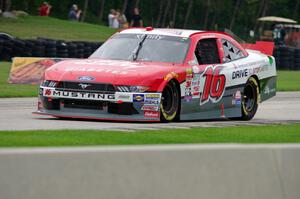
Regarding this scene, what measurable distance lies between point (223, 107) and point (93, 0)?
68696 mm

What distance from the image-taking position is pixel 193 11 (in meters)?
90.2

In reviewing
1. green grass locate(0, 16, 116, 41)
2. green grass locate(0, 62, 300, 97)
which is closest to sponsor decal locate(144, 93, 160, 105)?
green grass locate(0, 62, 300, 97)

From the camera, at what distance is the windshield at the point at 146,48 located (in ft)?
46.4

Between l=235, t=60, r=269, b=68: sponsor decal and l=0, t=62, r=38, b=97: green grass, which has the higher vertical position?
l=235, t=60, r=269, b=68: sponsor decal

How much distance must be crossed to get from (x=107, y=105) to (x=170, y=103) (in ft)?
3.25

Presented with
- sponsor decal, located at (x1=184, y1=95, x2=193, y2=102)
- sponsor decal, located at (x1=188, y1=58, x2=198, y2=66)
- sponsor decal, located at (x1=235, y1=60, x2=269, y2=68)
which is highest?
sponsor decal, located at (x1=188, y1=58, x2=198, y2=66)

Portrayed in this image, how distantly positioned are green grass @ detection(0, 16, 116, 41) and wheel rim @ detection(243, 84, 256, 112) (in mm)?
26064

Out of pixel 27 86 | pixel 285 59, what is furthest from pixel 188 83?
pixel 285 59

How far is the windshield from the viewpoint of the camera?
1414 cm

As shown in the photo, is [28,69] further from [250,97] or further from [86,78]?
[86,78]

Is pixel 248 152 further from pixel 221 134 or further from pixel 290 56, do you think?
pixel 290 56

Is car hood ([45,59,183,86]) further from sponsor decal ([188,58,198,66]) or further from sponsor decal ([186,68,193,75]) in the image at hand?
sponsor decal ([188,58,198,66])

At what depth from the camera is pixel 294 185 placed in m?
7.00

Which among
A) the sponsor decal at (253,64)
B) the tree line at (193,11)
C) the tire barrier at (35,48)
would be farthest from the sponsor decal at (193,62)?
the tree line at (193,11)
